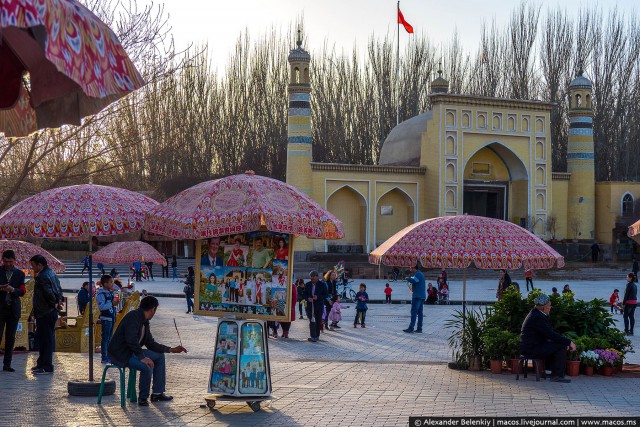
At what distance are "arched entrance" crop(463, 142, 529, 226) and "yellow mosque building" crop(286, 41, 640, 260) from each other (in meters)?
0.05

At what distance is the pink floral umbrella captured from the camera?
12602 mm

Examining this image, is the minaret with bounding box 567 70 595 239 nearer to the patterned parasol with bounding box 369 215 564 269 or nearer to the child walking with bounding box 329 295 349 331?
the child walking with bounding box 329 295 349 331

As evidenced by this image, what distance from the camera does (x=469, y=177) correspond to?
48.6m

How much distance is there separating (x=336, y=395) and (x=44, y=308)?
4021mm

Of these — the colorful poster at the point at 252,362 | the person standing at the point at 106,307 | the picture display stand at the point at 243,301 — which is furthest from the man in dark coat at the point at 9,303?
the colorful poster at the point at 252,362

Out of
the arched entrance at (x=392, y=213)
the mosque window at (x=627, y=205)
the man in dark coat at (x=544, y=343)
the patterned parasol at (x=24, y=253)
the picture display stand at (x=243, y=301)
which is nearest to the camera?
the picture display stand at (x=243, y=301)

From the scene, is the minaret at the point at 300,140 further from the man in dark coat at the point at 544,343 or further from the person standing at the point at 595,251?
the man in dark coat at the point at 544,343

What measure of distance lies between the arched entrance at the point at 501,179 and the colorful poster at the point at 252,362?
1538 inches

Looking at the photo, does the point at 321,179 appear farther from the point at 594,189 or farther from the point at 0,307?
the point at 0,307

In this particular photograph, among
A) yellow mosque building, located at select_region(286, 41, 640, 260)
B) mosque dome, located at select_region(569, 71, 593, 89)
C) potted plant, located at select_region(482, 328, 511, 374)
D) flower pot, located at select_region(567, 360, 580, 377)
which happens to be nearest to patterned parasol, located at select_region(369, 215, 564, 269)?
potted plant, located at select_region(482, 328, 511, 374)

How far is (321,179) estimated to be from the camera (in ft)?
149

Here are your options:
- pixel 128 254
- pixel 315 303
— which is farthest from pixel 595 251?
pixel 315 303

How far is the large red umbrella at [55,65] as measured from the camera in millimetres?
3889

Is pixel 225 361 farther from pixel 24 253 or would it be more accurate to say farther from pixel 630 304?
pixel 630 304
